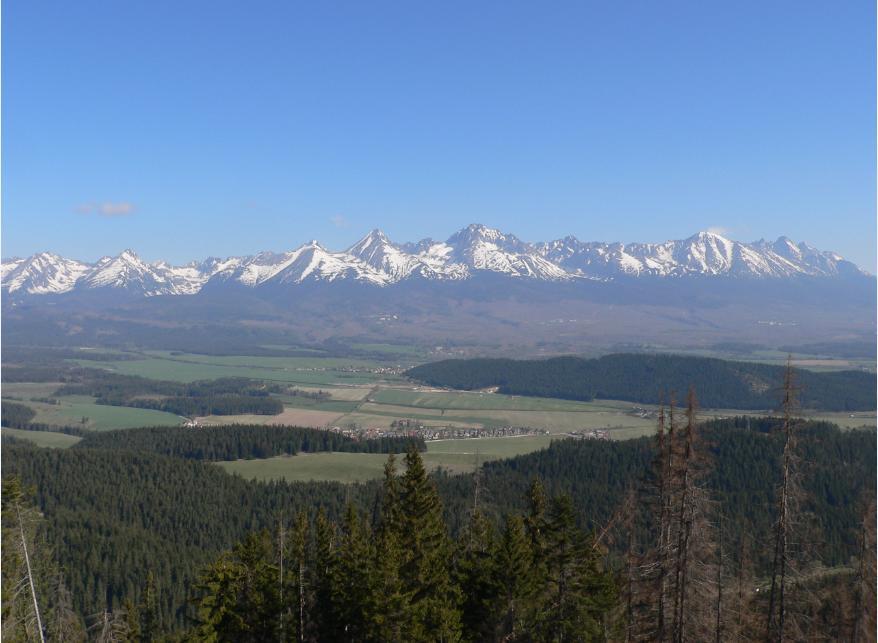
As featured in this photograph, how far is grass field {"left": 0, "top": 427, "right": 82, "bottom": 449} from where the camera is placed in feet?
374

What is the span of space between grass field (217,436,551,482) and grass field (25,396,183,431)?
44.7 metres

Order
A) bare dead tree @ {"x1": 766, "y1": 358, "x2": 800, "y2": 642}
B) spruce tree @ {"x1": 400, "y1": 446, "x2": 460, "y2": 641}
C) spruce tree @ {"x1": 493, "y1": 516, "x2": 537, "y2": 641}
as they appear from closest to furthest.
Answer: bare dead tree @ {"x1": 766, "y1": 358, "x2": 800, "y2": 642}
spruce tree @ {"x1": 400, "y1": 446, "x2": 460, "y2": 641}
spruce tree @ {"x1": 493, "y1": 516, "x2": 537, "y2": 641}

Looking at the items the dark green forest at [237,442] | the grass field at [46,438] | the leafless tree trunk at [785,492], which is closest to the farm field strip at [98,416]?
the grass field at [46,438]

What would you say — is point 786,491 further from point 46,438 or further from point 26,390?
point 26,390

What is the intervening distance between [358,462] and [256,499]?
19.5 m

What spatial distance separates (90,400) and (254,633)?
16074 centimetres

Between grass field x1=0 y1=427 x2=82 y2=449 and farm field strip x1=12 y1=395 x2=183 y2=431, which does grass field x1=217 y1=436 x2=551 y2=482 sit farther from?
farm field strip x1=12 y1=395 x2=183 y2=431

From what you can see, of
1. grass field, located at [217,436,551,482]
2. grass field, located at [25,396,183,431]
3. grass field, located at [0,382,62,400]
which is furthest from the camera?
grass field, located at [0,382,62,400]

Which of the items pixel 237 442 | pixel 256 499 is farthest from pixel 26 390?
pixel 256 499

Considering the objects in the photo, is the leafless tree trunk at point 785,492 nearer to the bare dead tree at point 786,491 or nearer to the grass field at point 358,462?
the bare dead tree at point 786,491

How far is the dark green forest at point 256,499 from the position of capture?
6084cm

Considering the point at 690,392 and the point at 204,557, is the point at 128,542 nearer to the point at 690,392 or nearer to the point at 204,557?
the point at 204,557

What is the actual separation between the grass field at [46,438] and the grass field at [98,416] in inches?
341

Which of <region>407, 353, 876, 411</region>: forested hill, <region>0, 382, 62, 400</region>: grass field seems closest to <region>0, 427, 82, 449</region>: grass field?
<region>0, 382, 62, 400</region>: grass field
